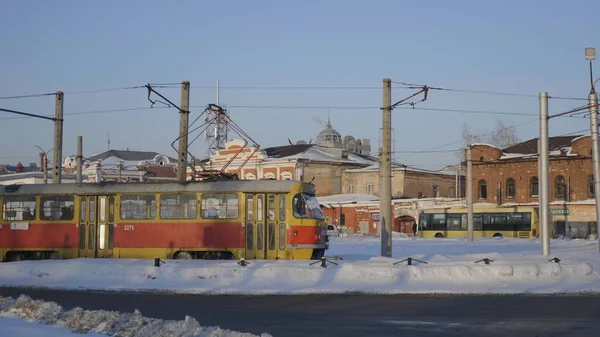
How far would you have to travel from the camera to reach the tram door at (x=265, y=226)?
27.8 meters

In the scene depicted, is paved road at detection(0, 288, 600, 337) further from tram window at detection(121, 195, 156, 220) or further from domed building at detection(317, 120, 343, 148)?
domed building at detection(317, 120, 343, 148)

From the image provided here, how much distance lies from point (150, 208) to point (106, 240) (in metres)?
2.21

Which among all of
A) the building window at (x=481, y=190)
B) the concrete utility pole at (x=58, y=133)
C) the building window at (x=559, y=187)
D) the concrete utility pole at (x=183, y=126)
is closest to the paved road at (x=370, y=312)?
the concrete utility pole at (x=183, y=126)

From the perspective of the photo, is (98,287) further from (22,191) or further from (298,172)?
(298,172)

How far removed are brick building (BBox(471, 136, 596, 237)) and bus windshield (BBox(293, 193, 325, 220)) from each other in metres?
46.9

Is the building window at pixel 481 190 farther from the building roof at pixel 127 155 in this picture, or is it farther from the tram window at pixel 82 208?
the tram window at pixel 82 208

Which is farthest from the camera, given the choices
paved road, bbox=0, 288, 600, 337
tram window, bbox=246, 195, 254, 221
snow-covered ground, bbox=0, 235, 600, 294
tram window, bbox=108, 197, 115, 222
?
tram window, bbox=108, 197, 115, 222

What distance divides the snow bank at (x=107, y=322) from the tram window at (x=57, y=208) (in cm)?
1434

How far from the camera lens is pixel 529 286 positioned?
75.3 ft

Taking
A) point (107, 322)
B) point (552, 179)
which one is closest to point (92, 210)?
point (107, 322)

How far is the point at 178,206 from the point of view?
95.6ft

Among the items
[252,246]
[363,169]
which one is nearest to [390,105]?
[252,246]

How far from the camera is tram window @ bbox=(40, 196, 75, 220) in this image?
30.2 metres

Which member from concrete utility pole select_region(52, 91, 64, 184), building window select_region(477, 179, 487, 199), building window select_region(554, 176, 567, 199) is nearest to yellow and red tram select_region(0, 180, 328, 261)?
concrete utility pole select_region(52, 91, 64, 184)
